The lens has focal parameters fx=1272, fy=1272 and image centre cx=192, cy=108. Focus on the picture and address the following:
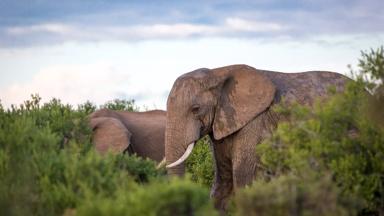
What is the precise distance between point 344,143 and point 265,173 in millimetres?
1107

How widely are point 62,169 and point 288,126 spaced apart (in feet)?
10.1

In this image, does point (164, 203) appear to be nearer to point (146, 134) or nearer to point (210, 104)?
point (210, 104)

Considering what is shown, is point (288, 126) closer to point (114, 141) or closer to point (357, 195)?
point (357, 195)

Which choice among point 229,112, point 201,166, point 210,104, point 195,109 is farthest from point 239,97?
point 201,166

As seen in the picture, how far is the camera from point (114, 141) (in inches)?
964

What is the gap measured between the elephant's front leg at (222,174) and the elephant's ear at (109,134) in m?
3.62

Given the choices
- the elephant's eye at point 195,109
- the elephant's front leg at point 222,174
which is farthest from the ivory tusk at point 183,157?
the elephant's front leg at point 222,174

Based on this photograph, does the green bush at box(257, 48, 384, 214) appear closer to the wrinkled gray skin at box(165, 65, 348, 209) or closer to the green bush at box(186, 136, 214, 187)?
the wrinkled gray skin at box(165, 65, 348, 209)

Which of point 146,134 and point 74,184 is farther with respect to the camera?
point 146,134

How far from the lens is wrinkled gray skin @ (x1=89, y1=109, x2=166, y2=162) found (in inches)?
956

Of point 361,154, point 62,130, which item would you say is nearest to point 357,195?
point 361,154

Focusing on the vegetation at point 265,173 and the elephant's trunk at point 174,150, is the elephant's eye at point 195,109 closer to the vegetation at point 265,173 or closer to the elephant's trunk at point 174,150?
the elephant's trunk at point 174,150

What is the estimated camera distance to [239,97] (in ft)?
67.8

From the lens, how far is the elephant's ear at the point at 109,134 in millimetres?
24141
